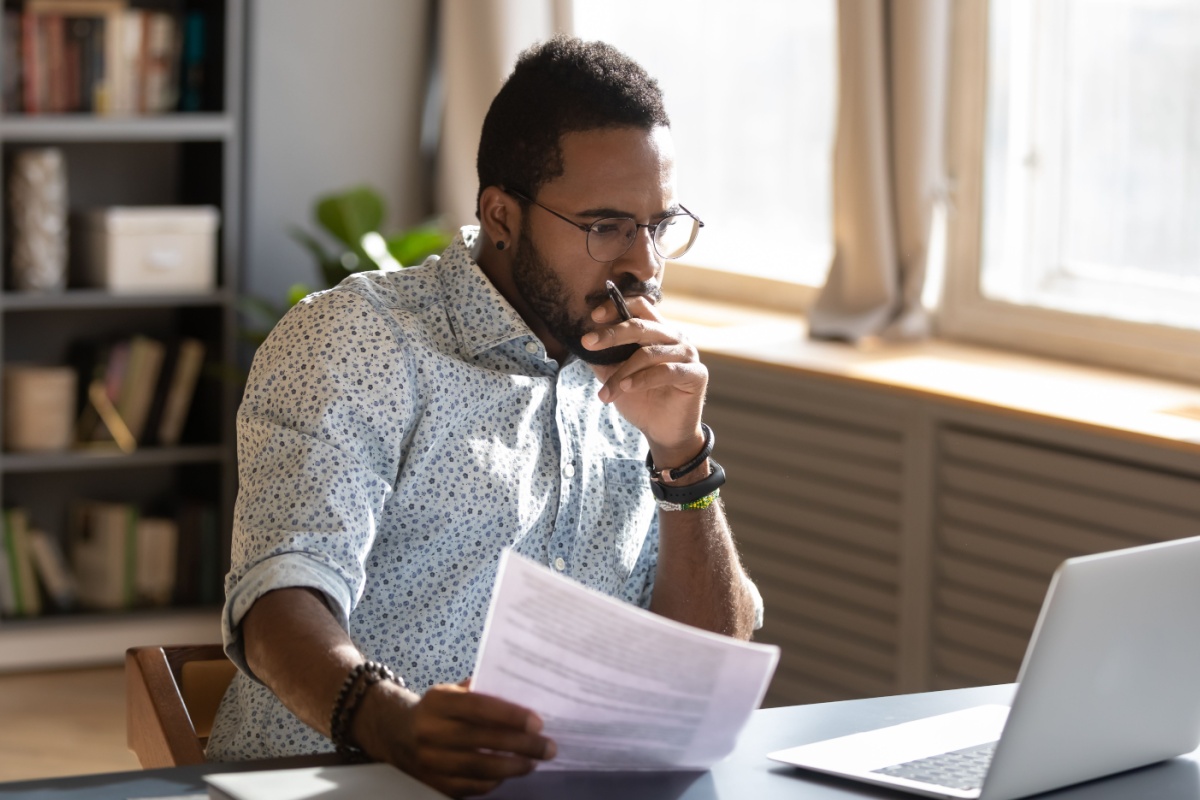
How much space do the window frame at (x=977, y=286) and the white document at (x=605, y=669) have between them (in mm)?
2104

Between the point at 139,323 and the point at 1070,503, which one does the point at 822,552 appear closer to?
the point at 1070,503

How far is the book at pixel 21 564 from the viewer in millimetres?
3697

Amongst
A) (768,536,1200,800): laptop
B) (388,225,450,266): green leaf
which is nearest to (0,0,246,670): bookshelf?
(388,225,450,266): green leaf

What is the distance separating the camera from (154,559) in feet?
12.7

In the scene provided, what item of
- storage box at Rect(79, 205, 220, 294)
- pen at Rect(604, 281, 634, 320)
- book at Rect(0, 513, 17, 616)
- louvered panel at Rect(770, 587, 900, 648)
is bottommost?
book at Rect(0, 513, 17, 616)

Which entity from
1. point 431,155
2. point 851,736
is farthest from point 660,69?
point 851,736

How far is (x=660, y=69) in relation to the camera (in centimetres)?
411

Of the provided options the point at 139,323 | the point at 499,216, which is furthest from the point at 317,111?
the point at 499,216

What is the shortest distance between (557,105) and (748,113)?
223 cm

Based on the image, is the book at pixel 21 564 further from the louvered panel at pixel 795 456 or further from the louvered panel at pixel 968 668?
the louvered panel at pixel 968 668

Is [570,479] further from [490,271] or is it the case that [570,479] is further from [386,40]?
[386,40]

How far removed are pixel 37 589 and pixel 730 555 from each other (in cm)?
250

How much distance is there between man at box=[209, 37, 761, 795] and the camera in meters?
1.53

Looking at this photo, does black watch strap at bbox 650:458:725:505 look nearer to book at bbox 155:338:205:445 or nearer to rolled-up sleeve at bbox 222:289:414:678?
rolled-up sleeve at bbox 222:289:414:678
